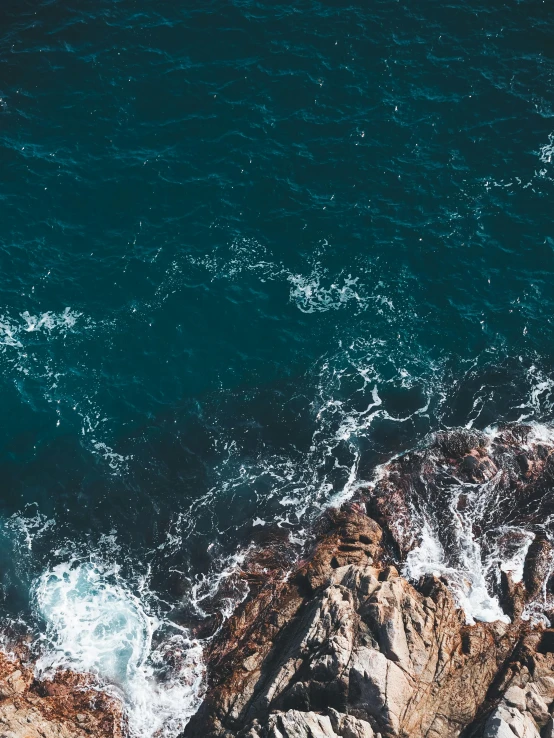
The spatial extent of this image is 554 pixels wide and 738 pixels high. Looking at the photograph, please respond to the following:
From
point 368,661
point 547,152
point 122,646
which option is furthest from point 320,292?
point 368,661

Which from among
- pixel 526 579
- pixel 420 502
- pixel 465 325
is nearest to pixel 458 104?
pixel 465 325

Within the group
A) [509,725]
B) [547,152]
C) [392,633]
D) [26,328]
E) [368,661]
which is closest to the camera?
[509,725]

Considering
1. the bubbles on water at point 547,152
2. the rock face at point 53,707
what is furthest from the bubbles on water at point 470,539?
the bubbles on water at point 547,152

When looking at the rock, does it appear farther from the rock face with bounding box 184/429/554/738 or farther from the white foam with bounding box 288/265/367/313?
the white foam with bounding box 288/265/367/313

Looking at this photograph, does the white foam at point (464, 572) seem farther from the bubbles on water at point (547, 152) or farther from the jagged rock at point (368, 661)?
the bubbles on water at point (547, 152)

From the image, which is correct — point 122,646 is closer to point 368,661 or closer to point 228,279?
point 368,661

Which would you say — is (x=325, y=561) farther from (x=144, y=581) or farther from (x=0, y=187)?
(x=0, y=187)

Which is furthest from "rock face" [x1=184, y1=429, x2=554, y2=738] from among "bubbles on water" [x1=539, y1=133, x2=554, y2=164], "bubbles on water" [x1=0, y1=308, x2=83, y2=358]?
"bubbles on water" [x1=539, y1=133, x2=554, y2=164]
